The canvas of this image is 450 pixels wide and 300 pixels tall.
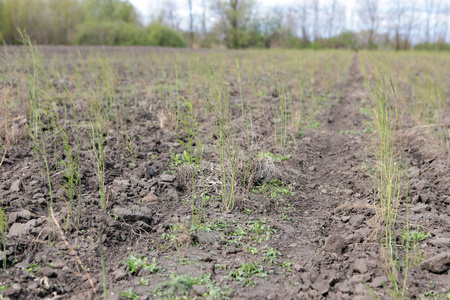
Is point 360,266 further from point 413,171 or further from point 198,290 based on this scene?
point 413,171

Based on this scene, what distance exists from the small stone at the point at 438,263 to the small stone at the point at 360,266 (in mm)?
275

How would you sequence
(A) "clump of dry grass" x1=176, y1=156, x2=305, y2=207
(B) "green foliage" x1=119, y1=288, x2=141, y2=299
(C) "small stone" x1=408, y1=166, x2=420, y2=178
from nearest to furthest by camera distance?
1. (B) "green foliage" x1=119, y1=288, x2=141, y2=299
2. (A) "clump of dry grass" x1=176, y1=156, x2=305, y2=207
3. (C) "small stone" x1=408, y1=166, x2=420, y2=178

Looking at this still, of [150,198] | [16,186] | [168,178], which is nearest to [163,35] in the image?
[168,178]

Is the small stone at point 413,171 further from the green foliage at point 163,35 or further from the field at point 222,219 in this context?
the green foliage at point 163,35

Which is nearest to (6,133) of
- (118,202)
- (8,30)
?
(118,202)

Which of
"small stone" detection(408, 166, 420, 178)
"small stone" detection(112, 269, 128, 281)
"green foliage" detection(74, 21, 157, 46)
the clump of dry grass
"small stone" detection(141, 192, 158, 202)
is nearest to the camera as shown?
"small stone" detection(112, 269, 128, 281)

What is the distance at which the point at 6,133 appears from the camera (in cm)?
288

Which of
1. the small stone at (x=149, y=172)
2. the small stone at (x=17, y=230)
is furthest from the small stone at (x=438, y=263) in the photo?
the small stone at (x=17, y=230)

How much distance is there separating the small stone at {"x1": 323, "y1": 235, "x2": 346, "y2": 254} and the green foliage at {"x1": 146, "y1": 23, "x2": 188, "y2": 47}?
923 inches

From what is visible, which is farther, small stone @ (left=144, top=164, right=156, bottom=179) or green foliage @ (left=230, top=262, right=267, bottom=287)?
small stone @ (left=144, top=164, right=156, bottom=179)

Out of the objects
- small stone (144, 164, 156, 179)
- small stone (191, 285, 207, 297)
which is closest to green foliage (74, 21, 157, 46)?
small stone (144, 164, 156, 179)

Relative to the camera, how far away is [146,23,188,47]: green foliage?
Result: 23984 mm

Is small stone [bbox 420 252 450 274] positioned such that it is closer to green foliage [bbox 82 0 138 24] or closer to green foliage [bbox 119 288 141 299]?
green foliage [bbox 119 288 141 299]

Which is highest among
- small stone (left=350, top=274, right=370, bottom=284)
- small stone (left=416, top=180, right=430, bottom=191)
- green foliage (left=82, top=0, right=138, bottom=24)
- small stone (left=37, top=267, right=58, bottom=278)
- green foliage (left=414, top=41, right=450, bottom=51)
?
green foliage (left=82, top=0, right=138, bottom=24)
